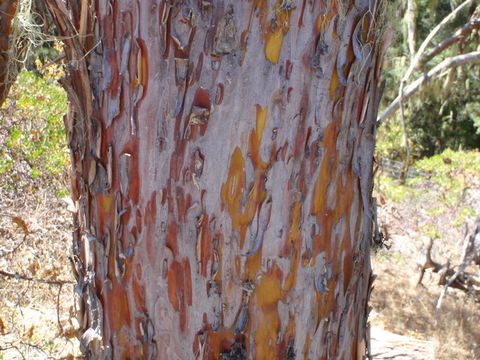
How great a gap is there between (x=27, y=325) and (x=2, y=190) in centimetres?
135

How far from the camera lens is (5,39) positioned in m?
2.10

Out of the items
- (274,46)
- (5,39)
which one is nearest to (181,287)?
(274,46)

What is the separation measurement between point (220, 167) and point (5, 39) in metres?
1.36

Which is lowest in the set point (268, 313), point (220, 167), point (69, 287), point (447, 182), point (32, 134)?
point (69, 287)

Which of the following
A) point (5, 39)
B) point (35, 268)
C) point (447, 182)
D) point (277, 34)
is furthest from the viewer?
point (447, 182)

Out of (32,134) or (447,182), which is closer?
(32,134)

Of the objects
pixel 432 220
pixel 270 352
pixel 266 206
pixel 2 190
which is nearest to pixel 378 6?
pixel 266 206

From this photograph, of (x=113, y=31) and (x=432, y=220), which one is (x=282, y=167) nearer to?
(x=113, y=31)

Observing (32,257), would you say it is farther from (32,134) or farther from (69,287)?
(32,134)

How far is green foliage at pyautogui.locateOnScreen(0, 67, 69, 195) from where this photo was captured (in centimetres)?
466

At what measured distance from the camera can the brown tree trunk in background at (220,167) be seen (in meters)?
1.22

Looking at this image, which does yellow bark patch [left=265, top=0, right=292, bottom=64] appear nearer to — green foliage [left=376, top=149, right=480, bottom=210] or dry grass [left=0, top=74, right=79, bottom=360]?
dry grass [left=0, top=74, right=79, bottom=360]

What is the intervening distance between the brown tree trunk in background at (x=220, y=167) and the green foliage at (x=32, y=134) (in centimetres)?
345

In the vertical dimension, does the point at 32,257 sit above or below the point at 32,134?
below
